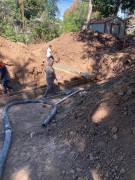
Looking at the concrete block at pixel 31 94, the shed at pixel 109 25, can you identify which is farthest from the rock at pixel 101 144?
the shed at pixel 109 25

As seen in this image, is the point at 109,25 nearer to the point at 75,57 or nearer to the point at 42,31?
the point at 42,31

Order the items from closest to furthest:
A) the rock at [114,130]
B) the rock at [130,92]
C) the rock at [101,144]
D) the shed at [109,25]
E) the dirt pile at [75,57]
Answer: the rock at [101,144], the rock at [114,130], the rock at [130,92], the dirt pile at [75,57], the shed at [109,25]

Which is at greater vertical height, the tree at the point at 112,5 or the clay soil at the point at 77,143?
the tree at the point at 112,5

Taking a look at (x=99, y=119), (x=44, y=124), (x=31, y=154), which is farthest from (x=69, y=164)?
(x=44, y=124)

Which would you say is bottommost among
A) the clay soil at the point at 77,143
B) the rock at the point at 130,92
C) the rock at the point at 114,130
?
the clay soil at the point at 77,143

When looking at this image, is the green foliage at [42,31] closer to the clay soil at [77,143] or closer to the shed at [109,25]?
the shed at [109,25]

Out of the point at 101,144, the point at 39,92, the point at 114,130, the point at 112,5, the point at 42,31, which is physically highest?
the point at 112,5

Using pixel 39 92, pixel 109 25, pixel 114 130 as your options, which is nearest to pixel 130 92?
pixel 114 130

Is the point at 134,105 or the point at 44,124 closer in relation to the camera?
the point at 134,105

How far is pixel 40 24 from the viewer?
19234 mm

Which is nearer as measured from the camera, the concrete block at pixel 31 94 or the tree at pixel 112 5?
the concrete block at pixel 31 94

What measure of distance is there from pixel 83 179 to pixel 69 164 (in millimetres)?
432

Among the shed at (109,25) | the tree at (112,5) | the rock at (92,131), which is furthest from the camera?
the tree at (112,5)

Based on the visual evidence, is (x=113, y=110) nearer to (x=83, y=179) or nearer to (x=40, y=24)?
(x=83, y=179)
